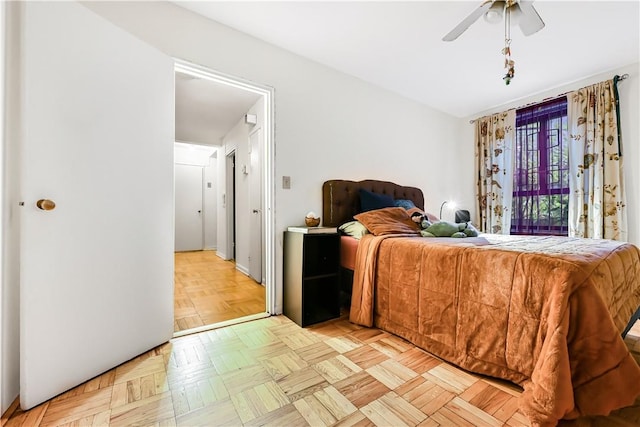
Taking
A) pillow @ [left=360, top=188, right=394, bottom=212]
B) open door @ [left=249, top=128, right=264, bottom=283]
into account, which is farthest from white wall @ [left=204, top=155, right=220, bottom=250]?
pillow @ [left=360, top=188, right=394, bottom=212]

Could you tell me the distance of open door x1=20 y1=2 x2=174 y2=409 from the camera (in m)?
1.17

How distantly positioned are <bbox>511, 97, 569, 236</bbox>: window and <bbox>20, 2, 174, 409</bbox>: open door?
4.12 m

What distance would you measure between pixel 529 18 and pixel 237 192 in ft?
12.4

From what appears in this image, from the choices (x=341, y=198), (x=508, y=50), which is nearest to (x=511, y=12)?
(x=508, y=50)

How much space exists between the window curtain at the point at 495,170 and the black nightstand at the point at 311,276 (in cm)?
271

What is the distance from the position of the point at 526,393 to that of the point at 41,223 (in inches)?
91.2

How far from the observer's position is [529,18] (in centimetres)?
166

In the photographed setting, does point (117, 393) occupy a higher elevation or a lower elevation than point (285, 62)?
lower

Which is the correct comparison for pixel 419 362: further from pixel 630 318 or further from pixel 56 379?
pixel 56 379

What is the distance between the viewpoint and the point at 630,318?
4.94 ft

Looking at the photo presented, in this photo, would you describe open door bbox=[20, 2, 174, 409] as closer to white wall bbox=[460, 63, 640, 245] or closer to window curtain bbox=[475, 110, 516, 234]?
window curtain bbox=[475, 110, 516, 234]

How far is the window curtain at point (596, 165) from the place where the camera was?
268cm

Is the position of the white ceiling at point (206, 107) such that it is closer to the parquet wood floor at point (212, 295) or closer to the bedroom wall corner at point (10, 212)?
the bedroom wall corner at point (10, 212)

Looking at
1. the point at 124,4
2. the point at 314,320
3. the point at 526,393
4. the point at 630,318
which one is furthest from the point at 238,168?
the point at 630,318
